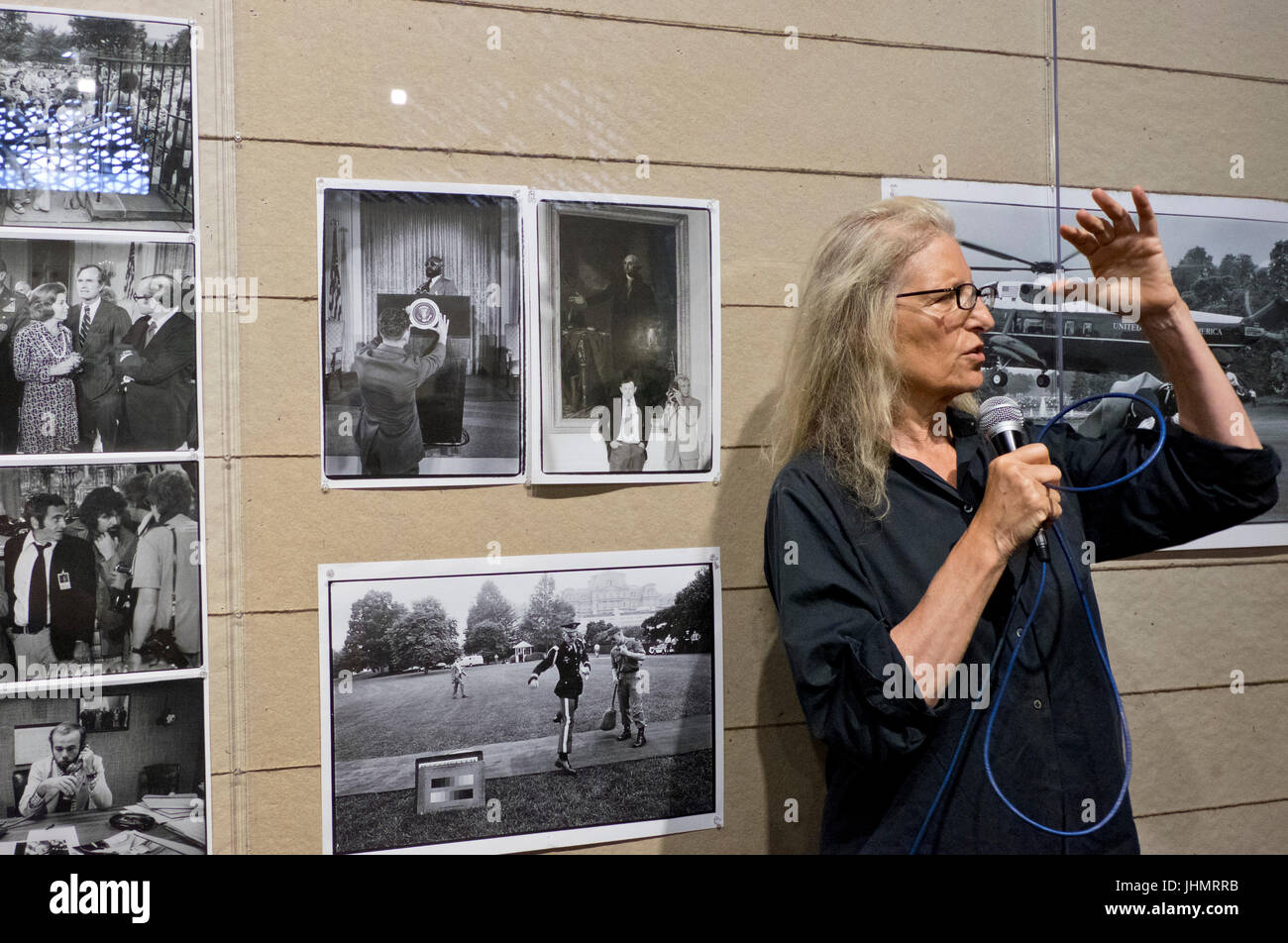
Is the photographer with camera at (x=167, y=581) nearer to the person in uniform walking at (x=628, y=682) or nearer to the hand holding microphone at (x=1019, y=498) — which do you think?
the person in uniform walking at (x=628, y=682)

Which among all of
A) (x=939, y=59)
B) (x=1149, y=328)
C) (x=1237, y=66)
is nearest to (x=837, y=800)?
(x=1149, y=328)

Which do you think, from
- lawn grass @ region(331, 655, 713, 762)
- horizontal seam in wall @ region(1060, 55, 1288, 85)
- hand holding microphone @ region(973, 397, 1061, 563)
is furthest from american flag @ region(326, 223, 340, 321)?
horizontal seam in wall @ region(1060, 55, 1288, 85)

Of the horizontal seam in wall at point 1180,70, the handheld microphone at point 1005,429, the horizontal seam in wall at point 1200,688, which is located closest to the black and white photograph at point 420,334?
the handheld microphone at point 1005,429

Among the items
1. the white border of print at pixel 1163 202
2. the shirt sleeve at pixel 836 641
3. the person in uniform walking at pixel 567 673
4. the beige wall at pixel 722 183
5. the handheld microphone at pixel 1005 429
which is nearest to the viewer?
the shirt sleeve at pixel 836 641

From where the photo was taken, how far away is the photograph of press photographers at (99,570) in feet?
3.22

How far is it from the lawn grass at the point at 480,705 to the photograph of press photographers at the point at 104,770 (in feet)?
0.60

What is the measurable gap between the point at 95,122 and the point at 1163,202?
1537 mm

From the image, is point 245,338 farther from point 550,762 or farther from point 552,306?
point 550,762

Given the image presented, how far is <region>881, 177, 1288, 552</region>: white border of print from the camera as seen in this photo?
4.15 feet

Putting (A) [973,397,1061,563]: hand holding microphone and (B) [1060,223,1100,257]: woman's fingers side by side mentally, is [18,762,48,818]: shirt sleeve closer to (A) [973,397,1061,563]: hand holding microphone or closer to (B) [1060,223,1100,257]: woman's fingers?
(A) [973,397,1061,563]: hand holding microphone

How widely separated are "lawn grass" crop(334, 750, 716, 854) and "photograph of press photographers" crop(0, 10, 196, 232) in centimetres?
78
